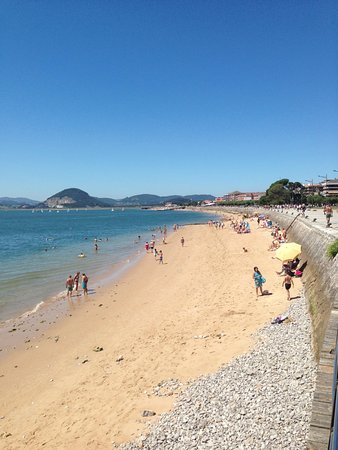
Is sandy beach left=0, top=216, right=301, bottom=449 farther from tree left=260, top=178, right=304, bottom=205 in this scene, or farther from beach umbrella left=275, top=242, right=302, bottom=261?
tree left=260, top=178, right=304, bottom=205

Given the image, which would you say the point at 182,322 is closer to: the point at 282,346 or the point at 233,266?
the point at 282,346

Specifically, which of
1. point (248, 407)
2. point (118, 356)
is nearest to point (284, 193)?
point (118, 356)

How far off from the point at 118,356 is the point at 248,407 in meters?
5.41

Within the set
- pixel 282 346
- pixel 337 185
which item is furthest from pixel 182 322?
pixel 337 185

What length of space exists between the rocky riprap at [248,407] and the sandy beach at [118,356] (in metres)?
0.70

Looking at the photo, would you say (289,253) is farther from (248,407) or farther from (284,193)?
(284,193)

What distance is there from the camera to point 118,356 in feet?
34.6

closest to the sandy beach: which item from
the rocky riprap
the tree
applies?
the rocky riprap

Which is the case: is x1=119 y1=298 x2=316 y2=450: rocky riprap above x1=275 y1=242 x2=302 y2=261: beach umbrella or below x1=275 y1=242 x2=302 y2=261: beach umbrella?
below

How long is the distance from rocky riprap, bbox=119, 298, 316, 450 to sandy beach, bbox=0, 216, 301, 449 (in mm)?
697

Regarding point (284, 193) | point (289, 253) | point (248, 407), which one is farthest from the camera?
point (284, 193)

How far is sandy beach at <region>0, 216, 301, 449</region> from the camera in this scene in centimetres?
728

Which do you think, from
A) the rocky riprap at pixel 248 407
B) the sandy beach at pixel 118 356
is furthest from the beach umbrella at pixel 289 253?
the rocky riprap at pixel 248 407

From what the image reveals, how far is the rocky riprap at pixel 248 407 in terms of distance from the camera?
539cm
